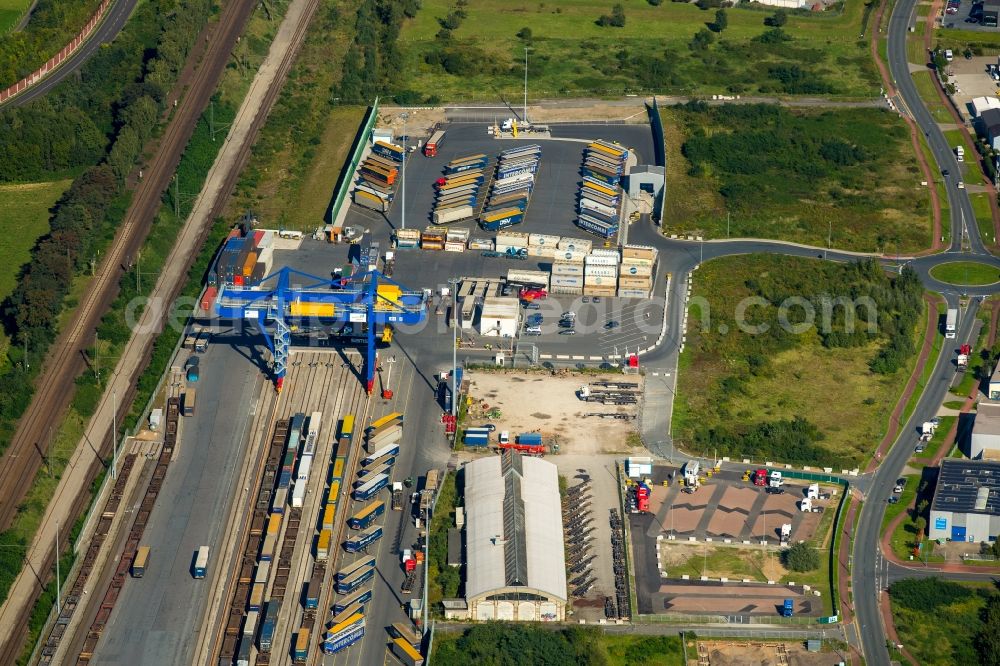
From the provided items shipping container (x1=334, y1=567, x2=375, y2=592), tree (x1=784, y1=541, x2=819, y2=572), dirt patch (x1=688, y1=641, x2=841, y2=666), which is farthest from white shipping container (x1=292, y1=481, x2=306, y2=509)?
tree (x1=784, y1=541, x2=819, y2=572)

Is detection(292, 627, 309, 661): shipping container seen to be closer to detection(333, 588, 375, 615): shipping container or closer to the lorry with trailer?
the lorry with trailer

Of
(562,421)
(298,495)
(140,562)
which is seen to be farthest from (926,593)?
(140,562)

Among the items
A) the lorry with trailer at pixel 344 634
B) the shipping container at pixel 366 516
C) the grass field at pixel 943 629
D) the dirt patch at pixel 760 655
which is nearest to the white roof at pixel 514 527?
the shipping container at pixel 366 516

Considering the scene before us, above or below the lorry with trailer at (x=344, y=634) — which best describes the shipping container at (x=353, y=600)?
above

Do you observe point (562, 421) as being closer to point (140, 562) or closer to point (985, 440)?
point (985, 440)

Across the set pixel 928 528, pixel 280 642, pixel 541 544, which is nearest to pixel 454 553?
pixel 541 544

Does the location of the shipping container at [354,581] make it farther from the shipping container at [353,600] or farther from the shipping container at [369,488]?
the shipping container at [369,488]
